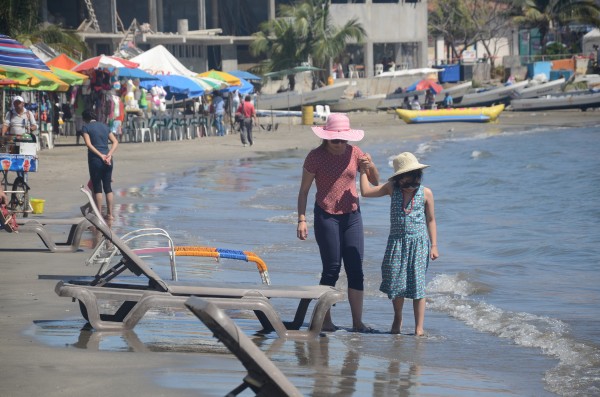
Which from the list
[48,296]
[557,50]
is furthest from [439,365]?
[557,50]

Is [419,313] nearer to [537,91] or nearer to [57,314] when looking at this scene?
[57,314]

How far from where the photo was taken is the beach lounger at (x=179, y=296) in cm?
651

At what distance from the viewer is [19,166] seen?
42.1ft

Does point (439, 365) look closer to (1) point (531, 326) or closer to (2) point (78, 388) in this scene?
(1) point (531, 326)

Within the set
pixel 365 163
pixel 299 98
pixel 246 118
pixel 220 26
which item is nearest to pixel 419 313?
pixel 365 163

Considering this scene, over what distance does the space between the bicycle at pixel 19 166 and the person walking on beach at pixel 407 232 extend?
6508 millimetres

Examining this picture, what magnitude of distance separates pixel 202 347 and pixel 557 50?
Answer: 200 feet

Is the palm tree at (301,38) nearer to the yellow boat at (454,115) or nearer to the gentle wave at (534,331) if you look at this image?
the yellow boat at (454,115)

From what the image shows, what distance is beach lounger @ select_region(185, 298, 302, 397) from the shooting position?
12.8ft

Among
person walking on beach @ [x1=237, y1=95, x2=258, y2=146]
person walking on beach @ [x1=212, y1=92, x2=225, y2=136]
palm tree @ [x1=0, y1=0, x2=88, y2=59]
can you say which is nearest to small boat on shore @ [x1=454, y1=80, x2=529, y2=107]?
person walking on beach @ [x1=212, y1=92, x2=225, y2=136]

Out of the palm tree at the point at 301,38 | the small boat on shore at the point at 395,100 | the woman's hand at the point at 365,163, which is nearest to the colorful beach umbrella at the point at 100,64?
the woman's hand at the point at 365,163

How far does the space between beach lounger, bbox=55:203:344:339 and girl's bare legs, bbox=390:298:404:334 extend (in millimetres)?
647

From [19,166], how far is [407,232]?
7150 mm

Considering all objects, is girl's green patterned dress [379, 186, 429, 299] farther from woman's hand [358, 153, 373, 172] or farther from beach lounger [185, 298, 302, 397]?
beach lounger [185, 298, 302, 397]
